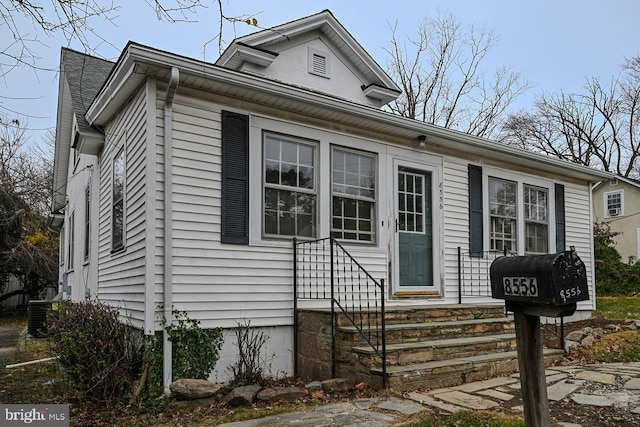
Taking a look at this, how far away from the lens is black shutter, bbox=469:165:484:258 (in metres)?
7.96

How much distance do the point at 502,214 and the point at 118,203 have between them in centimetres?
580

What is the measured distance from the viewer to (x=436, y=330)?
5.93 metres

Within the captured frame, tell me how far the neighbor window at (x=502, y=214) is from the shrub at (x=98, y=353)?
5599 millimetres

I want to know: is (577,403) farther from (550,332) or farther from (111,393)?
(111,393)

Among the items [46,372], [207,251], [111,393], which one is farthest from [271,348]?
[46,372]

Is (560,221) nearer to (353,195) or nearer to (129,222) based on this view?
(353,195)

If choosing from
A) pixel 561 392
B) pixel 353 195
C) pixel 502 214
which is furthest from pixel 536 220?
pixel 561 392

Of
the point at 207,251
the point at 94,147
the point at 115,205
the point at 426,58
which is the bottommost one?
the point at 207,251

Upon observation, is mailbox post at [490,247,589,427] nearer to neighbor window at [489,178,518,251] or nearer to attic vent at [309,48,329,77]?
neighbor window at [489,178,518,251]

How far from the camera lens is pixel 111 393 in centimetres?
487

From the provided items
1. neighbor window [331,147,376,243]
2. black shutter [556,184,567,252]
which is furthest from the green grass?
neighbor window [331,147,376,243]

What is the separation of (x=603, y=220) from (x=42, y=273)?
71.1 ft

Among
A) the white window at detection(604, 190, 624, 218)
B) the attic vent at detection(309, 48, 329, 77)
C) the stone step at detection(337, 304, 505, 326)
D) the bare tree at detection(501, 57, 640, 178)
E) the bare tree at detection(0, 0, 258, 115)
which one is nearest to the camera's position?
the bare tree at detection(0, 0, 258, 115)

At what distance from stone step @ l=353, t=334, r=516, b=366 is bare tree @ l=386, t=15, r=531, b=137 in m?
16.4
